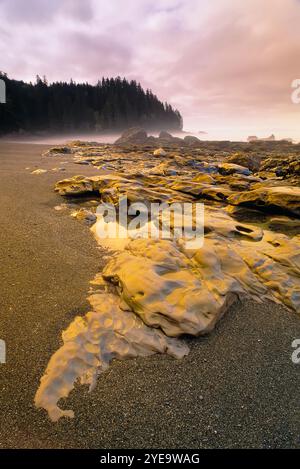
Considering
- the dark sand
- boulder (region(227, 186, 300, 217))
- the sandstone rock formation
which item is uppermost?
boulder (region(227, 186, 300, 217))

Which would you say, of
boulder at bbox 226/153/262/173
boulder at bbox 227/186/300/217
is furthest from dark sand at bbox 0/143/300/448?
boulder at bbox 226/153/262/173

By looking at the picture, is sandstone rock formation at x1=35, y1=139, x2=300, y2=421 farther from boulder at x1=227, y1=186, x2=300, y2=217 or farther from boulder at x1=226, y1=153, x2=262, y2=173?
boulder at x1=226, y1=153, x2=262, y2=173

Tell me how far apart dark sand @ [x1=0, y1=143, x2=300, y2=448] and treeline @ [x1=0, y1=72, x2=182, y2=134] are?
4407 centimetres

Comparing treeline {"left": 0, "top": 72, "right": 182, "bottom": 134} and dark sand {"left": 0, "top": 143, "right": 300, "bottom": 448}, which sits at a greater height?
treeline {"left": 0, "top": 72, "right": 182, "bottom": 134}

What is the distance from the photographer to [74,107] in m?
60.6

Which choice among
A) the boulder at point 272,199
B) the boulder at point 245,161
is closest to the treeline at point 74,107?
the boulder at point 245,161

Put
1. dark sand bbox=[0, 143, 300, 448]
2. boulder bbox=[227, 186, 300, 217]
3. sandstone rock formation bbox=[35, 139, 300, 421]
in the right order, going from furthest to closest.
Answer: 1. boulder bbox=[227, 186, 300, 217]
2. sandstone rock formation bbox=[35, 139, 300, 421]
3. dark sand bbox=[0, 143, 300, 448]

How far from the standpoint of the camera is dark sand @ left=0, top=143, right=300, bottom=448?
1967 millimetres

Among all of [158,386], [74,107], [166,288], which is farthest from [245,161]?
[74,107]

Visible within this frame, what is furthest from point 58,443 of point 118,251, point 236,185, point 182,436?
point 236,185

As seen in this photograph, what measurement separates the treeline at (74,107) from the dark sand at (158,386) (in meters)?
44.1

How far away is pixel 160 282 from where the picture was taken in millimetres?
3068
